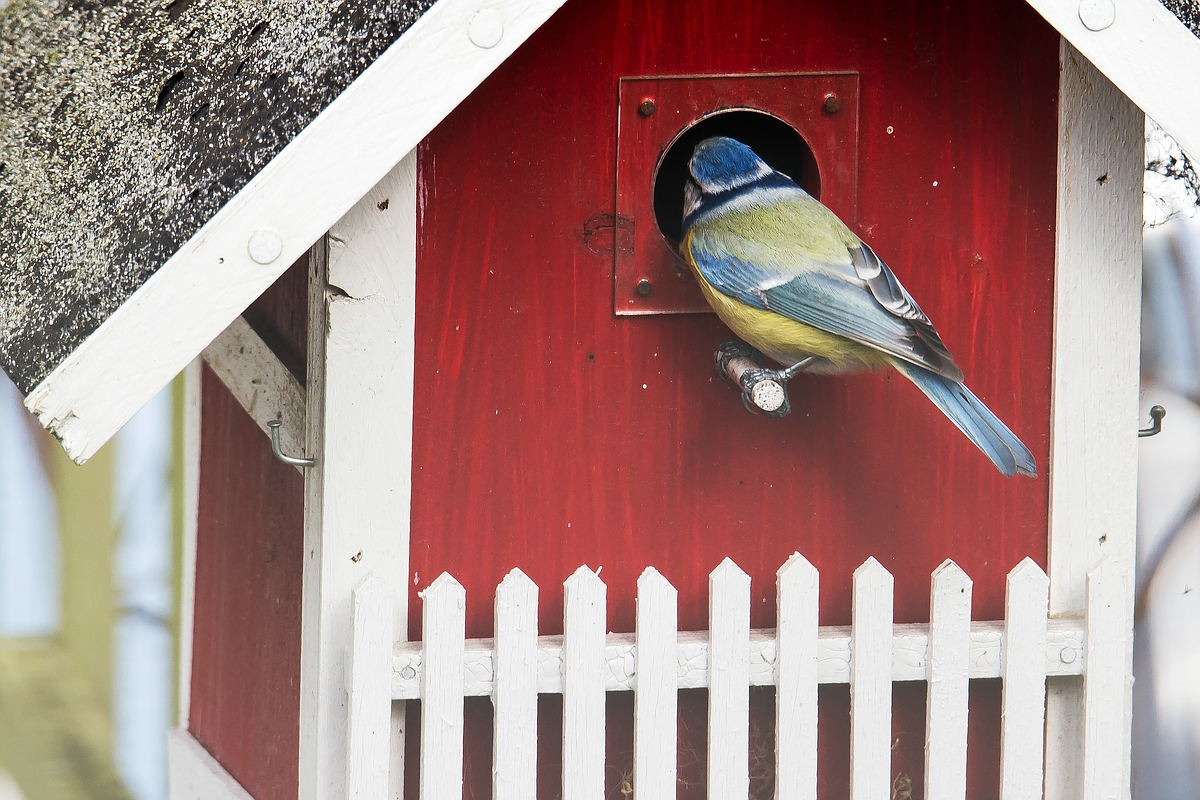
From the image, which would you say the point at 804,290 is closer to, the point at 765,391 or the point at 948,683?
the point at 765,391

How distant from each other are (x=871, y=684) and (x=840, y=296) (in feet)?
1.93

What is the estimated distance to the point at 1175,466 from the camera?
3.08 meters

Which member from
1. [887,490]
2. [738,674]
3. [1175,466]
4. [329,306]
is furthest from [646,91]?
[1175,466]

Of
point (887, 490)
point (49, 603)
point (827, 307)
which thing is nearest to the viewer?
point (827, 307)

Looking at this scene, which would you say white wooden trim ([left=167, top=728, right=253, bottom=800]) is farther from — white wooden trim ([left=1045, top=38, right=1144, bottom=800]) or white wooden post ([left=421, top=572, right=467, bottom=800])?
white wooden trim ([left=1045, top=38, right=1144, bottom=800])

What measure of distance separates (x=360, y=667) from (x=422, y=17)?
0.84 m

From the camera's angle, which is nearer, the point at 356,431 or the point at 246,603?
the point at 356,431

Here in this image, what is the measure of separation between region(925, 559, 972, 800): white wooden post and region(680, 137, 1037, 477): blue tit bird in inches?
11.2

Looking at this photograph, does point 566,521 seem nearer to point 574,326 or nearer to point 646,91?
point 574,326

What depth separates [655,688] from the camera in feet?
6.54

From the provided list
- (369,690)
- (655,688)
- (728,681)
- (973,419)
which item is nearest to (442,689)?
(369,690)

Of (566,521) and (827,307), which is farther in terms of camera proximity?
(566,521)

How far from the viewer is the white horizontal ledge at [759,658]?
6.44 feet

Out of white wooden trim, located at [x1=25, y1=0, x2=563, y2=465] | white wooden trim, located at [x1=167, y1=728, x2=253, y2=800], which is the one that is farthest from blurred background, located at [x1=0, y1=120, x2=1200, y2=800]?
white wooden trim, located at [x1=25, y1=0, x2=563, y2=465]
